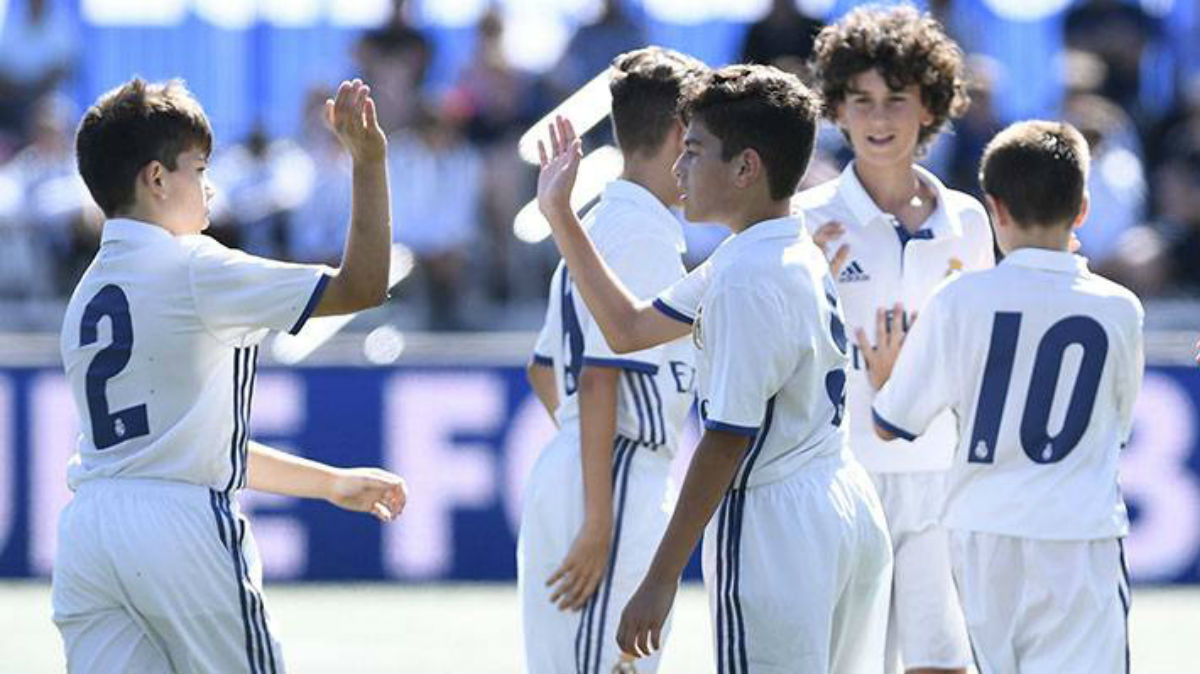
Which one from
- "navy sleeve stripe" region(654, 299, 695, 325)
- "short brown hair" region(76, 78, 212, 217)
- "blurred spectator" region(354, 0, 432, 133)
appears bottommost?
"navy sleeve stripe" region(654, 299, 695, 325)

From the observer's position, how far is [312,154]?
40.5ft

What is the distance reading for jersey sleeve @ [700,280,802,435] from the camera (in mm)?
4723

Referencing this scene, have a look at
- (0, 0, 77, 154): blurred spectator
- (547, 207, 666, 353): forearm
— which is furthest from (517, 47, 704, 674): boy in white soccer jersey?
(0, 0, 77, 154): blurred spectator

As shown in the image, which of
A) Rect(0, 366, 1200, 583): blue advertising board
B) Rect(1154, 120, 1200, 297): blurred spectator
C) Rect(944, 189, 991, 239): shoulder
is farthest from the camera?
Rect(1154, 120, 1200, 297): blurred spectator

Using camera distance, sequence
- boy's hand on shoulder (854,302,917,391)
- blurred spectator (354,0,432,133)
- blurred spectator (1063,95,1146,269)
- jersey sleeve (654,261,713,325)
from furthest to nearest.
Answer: blurred spectator (354,0,432,133) → blurred spectator (1063,95,1146,269) → boy's hand on shoulder (854,302,917,391) → jersey sleeve (654,261,713,325)

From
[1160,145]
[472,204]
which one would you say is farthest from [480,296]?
[1160,145]

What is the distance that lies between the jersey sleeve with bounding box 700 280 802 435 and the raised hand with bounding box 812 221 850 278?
1396 mm

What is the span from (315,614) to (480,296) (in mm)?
2609

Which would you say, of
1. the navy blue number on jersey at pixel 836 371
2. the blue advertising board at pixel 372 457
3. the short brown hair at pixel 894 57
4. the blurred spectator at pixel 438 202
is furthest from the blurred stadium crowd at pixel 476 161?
the navy blue number on jersey at pixel 836 371

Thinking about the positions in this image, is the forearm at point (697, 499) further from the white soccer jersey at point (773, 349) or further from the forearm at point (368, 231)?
the forearm at point (368, 231)

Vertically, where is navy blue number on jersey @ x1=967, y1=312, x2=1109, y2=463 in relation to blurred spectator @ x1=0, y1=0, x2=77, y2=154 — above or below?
below

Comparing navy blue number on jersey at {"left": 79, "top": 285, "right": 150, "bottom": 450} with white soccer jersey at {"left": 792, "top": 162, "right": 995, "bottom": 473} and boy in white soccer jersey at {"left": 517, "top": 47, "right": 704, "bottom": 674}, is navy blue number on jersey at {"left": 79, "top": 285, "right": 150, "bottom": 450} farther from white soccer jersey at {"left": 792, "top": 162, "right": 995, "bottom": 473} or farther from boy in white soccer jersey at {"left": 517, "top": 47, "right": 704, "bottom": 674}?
white soccer jersey at {"left": 792, "top": 162, "right": 995, "bottom": 473}

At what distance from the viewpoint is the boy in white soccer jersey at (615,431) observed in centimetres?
555

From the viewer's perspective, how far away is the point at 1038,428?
5.52 metres
